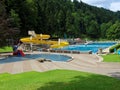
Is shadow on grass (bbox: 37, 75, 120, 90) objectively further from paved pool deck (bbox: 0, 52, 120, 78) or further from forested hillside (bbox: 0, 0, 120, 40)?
forested hillside (bbox: 0, 0, 120, 40)

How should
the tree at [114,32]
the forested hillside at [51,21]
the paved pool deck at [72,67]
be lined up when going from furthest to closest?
the tree at [114,32]
the forested hillside at [51,21]
the paved pool deck at [72,67]

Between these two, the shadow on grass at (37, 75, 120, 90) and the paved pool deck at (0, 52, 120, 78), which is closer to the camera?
the shadow on grass at (37, 75, 120, 90)

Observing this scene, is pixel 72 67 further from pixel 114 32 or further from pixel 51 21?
pixel 114 32

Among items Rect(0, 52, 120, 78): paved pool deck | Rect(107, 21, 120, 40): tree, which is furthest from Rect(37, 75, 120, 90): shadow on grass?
Rect(107, 21, 120, 40): tree

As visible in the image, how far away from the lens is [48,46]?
5384cm

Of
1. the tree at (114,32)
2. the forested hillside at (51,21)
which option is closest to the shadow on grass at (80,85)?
the forested hillside at (51,21)

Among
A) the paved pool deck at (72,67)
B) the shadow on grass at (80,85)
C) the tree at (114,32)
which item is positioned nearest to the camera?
the shadow on grass at (80,85)

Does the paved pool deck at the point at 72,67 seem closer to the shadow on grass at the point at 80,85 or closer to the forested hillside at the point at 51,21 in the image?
the shadow on grass at the point at 80,85

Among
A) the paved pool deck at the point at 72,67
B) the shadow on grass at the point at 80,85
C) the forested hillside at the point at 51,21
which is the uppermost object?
the forested hillside at the point at 51,21

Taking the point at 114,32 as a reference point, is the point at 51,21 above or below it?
above

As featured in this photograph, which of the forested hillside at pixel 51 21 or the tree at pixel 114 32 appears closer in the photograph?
the forested hillside at pixel 51 21

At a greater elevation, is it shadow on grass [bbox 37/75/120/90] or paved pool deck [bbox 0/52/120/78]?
shadow on grass [bbox 37/75/120/90]

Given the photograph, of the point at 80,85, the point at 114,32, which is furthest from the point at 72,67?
the point at 114,32

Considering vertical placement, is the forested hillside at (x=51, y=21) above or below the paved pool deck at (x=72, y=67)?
above
